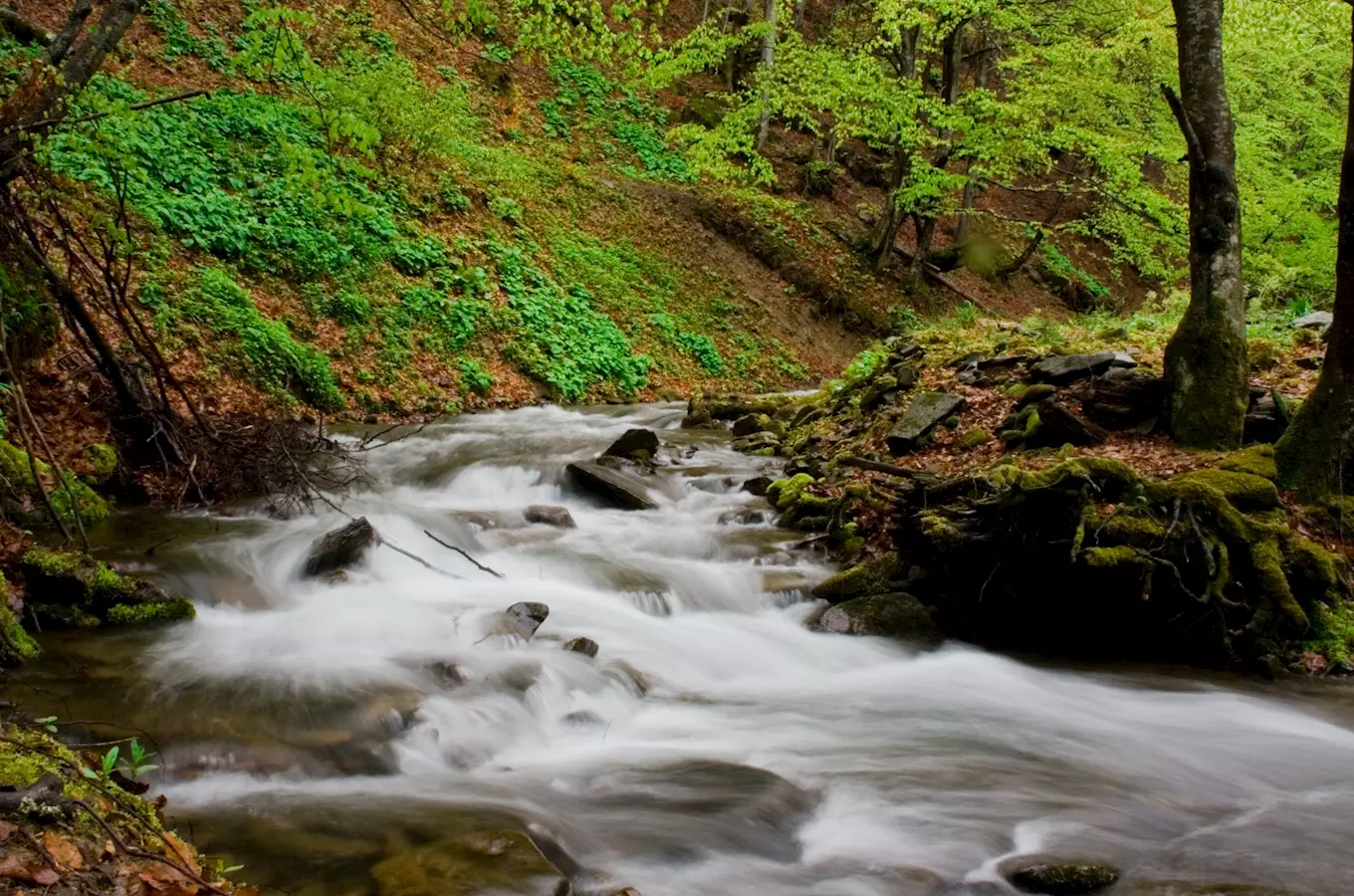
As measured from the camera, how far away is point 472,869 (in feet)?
10.8

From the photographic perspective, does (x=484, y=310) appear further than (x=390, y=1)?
No

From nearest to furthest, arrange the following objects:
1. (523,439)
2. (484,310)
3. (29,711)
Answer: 1. (29,711)
2. (523,439)
3. (484,310)

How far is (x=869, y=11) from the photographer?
1062 inches

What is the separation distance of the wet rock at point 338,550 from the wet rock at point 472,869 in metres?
3.79

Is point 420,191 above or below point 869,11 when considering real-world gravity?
below

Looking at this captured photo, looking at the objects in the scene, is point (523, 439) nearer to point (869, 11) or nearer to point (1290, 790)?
point (1290, 790)

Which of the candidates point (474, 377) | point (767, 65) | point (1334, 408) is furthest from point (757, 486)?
point (767, 65)

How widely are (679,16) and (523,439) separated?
939 inches

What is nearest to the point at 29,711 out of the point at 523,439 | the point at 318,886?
the point at 318,886

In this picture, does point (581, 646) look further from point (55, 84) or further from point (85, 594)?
point (55, 84)

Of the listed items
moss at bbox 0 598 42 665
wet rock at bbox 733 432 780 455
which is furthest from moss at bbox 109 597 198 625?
wet rock at bbox 733 432 780 455

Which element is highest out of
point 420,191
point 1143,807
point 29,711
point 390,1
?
point 390,1

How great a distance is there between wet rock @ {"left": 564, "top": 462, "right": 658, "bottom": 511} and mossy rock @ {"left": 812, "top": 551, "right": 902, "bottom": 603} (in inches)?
104

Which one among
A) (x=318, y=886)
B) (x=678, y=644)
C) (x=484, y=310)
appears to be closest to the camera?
(x=318, y=886)
